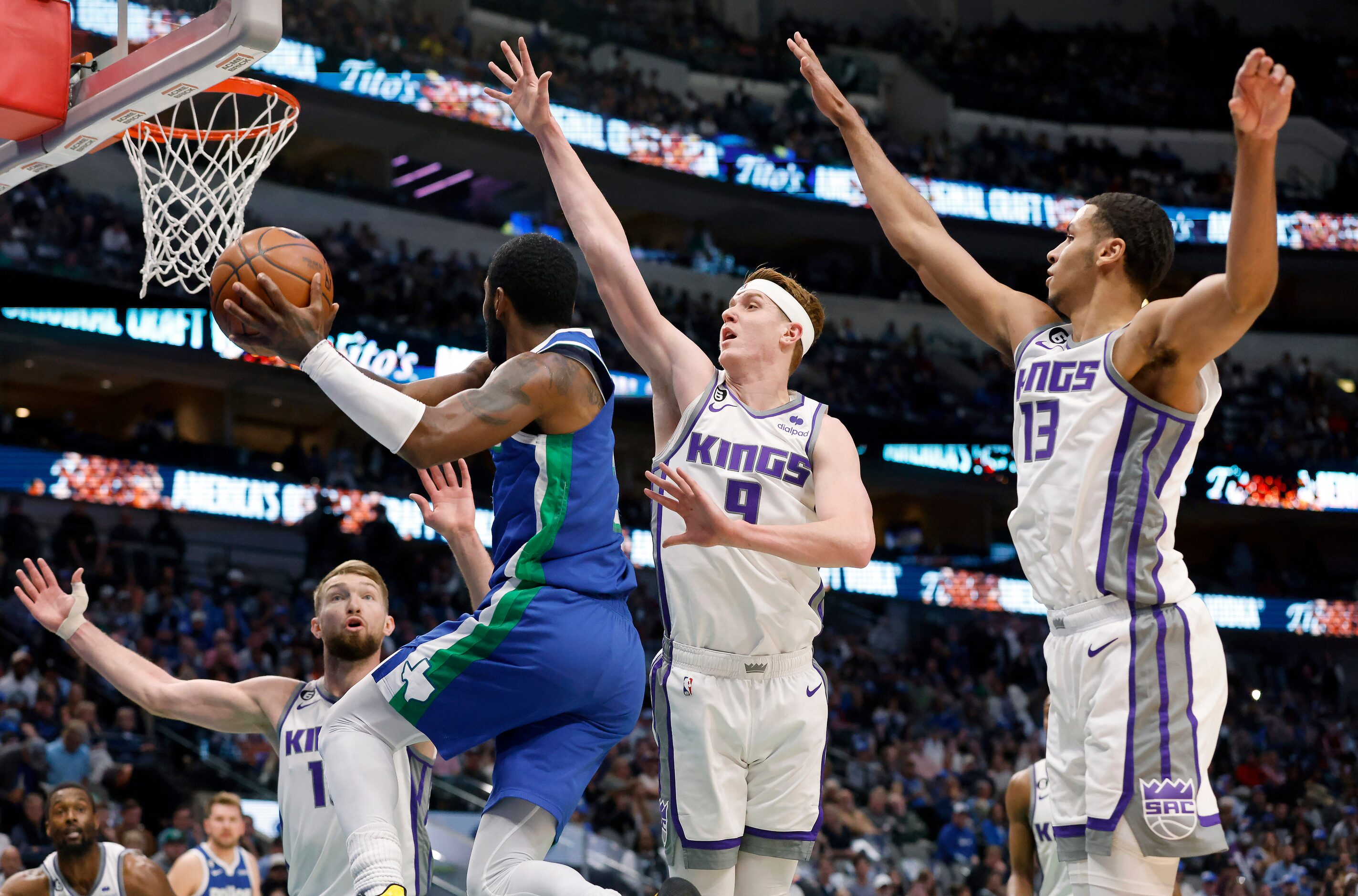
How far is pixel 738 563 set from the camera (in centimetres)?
425

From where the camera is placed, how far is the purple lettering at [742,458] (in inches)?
170

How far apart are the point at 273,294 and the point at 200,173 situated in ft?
13.3

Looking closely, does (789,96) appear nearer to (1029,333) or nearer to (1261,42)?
(1261,42)

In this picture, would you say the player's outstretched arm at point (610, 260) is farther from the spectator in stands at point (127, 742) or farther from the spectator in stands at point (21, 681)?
the spectator in stands at point (21, 681)

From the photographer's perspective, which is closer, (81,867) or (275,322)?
(275,322)

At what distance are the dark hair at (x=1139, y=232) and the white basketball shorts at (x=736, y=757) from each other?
5.12 ft

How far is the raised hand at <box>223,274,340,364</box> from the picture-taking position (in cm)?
371

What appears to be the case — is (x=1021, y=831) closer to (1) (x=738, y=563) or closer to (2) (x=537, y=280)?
(1) (x=738, y=563)

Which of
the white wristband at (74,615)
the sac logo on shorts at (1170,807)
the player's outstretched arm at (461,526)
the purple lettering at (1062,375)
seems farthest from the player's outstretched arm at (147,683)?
the sac logo on shorts at (1170,807)

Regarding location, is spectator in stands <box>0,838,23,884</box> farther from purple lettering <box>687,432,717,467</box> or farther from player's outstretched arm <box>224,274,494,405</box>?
purple lettering <box>687,432,717,467</box>

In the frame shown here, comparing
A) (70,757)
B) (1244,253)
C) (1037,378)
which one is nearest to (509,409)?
(1037,378)

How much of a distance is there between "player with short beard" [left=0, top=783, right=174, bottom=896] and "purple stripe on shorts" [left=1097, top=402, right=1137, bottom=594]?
4.77m

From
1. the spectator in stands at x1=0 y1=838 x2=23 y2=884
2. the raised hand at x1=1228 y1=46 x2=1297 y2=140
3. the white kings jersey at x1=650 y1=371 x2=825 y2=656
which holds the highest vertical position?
the raised hand at x1=1228 y1=46 x2=1297 y2=140

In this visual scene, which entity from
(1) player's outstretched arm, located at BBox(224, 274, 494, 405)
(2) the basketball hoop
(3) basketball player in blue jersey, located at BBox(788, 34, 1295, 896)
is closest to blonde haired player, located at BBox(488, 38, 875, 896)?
(1) player's outstretched arm, located at BBox(224, 274, 494, 405)
